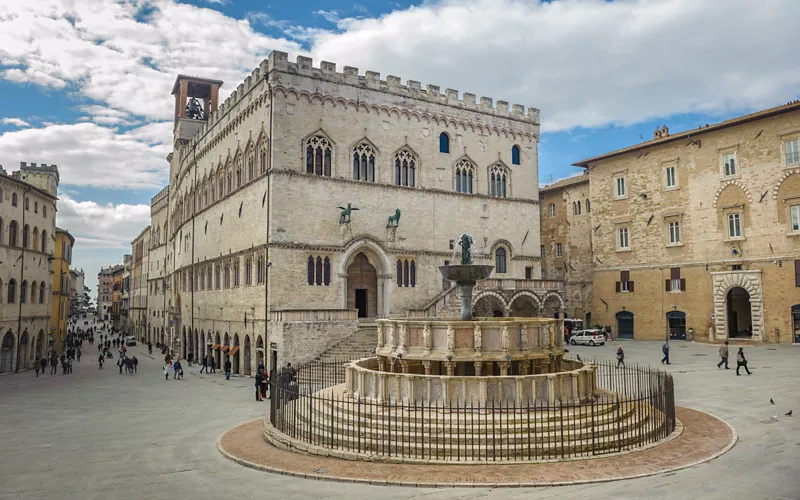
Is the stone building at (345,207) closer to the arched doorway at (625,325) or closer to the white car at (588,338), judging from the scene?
the white car at (588,338)

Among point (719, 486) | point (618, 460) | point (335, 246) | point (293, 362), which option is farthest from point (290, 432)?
point (335, 246)

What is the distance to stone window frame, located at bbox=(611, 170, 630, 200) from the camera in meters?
44.3

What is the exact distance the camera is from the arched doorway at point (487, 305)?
119 feet

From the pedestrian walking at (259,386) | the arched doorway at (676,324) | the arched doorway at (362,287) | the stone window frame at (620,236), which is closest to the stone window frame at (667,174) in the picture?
the stone window frame at (620,236)

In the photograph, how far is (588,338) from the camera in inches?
1550

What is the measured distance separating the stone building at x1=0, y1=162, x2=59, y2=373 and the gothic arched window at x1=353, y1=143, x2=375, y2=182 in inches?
820

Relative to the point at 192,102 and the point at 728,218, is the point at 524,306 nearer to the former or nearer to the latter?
the point at 728,218

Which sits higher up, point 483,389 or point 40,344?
point 483,389

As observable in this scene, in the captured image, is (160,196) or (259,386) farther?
(160,196)

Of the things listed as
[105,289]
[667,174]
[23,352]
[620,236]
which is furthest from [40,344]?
[105,289]

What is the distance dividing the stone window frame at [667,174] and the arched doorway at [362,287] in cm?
2193

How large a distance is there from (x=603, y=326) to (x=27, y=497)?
41.4 metres

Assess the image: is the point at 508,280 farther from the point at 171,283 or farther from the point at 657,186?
the point at 171,283

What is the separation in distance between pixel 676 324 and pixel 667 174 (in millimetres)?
10531
